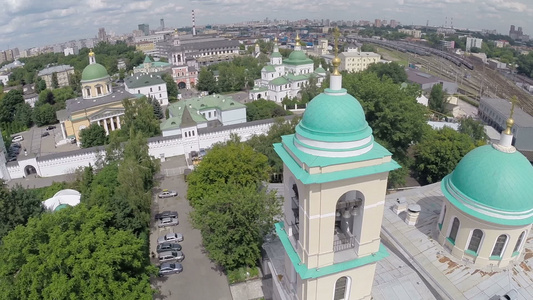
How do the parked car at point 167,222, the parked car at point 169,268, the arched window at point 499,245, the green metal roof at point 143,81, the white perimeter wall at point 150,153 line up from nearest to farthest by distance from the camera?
the arched window at point 499,245
the parked car at point 169,268
the parked car at point 167,222
the white perimeter wall at point 150,153
the green metal roof at point 143,81

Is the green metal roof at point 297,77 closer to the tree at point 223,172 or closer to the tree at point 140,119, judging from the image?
the tree at point 140,119

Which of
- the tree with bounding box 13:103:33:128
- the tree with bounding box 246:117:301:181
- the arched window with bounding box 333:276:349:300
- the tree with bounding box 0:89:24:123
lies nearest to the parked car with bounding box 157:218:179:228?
the tree with bounding box 246:117:301:181

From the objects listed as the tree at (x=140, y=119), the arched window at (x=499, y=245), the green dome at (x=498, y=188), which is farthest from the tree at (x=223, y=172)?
the tree at (x=140, y=119)

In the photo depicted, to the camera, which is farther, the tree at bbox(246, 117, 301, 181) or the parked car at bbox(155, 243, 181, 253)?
the tree at bbox(246, 117, 301, 181)

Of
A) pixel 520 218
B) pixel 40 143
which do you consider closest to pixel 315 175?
pixel 520 218

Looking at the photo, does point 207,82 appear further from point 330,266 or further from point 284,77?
point 330,266

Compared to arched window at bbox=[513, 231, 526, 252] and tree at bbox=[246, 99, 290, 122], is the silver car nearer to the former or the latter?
tree at bbox=[246, 99, 290, 122]
